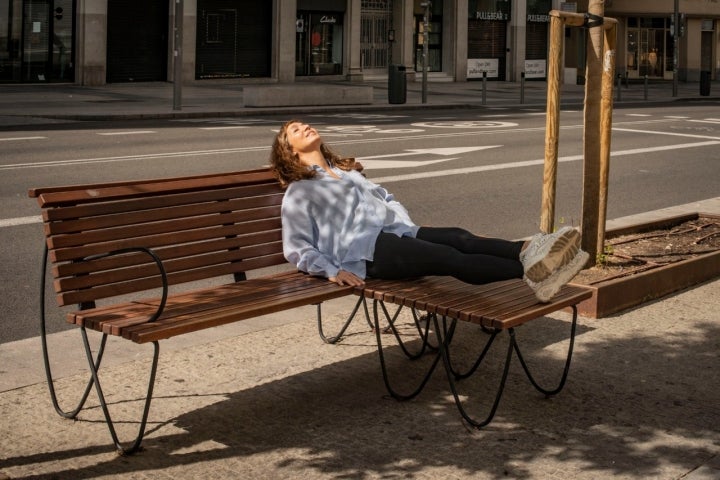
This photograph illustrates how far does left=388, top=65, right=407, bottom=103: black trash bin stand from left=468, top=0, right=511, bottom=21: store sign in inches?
705

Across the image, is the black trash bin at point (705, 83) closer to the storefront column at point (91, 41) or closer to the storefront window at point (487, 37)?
the storefront window at point (487, 37)

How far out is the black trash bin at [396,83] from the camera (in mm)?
31453

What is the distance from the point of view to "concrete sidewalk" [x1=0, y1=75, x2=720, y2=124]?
84.2 feet

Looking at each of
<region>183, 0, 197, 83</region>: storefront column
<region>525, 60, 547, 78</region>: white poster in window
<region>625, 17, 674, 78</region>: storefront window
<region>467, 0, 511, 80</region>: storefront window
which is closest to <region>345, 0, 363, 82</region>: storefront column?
<region>467, 0, 511, 80</region>: storefront window

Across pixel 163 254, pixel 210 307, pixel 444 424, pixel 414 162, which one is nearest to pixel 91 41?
pixel 414 162

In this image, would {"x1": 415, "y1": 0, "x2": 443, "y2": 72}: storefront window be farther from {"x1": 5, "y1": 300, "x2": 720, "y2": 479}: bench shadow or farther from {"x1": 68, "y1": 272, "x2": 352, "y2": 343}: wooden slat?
{"x1": 68, "y1": 272, "x2": 352, "y2": 343}: wooden slat

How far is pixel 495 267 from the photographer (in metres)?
5.77

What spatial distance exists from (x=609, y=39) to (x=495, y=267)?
3.11 metres

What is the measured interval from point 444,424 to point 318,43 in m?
38.5

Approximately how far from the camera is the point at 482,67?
49000 millimetres

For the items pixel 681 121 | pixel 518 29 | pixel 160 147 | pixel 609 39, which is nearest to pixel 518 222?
pixel 609 39

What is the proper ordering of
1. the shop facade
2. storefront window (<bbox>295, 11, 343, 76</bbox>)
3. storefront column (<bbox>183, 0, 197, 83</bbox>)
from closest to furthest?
1. the shop facade
2. storefront column (<bbox>183, 0, 197, 83</bbox>)
3. storefront window (<bbox>295, 11, 343, 76</bbox>)

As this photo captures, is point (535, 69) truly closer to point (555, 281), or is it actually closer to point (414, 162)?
point (414, 162)

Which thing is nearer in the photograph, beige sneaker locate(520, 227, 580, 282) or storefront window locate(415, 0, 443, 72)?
beige sneaker locate(520, 227, 580, 282)
